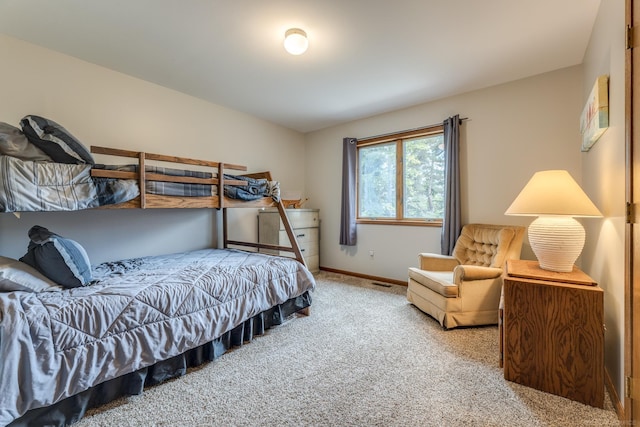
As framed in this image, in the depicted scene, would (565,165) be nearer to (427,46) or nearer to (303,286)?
(427,46)

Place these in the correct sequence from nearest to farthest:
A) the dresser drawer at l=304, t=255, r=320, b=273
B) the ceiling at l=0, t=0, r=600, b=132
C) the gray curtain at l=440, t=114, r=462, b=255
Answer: the ceiling at l=0, t=0, r=600, b=132
the gray curtain at l=440, t=114, r=462, b=255
the dresser drawer at l=304, t=255, r=320, b=273

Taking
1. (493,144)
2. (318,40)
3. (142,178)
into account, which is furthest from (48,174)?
(493,144)

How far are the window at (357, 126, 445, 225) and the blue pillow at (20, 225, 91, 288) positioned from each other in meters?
3.31

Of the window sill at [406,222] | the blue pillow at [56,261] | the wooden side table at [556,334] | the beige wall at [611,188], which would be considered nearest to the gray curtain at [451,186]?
the window sill at [406,222]

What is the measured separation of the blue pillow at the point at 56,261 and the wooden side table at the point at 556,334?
105 inches

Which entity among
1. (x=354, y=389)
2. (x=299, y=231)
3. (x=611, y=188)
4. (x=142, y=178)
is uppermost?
(x=142, y=178)

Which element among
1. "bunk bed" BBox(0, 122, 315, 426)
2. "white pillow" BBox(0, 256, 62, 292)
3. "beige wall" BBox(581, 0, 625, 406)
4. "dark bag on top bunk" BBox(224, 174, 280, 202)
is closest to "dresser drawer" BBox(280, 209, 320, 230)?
"dark bag on top bunk" BBox(224, 174, 280, 202)

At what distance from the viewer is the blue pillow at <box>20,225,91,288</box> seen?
1.61 meters

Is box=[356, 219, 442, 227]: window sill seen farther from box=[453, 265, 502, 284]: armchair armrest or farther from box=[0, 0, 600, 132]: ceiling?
box=[0, 0, 600, 132]: ceiling

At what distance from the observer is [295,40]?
6.77 feet

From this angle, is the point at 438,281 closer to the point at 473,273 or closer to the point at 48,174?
the point at 473,273

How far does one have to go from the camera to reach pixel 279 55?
241 centimetres

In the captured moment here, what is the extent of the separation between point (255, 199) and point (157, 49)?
154cm

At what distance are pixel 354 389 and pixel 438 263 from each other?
181cm
